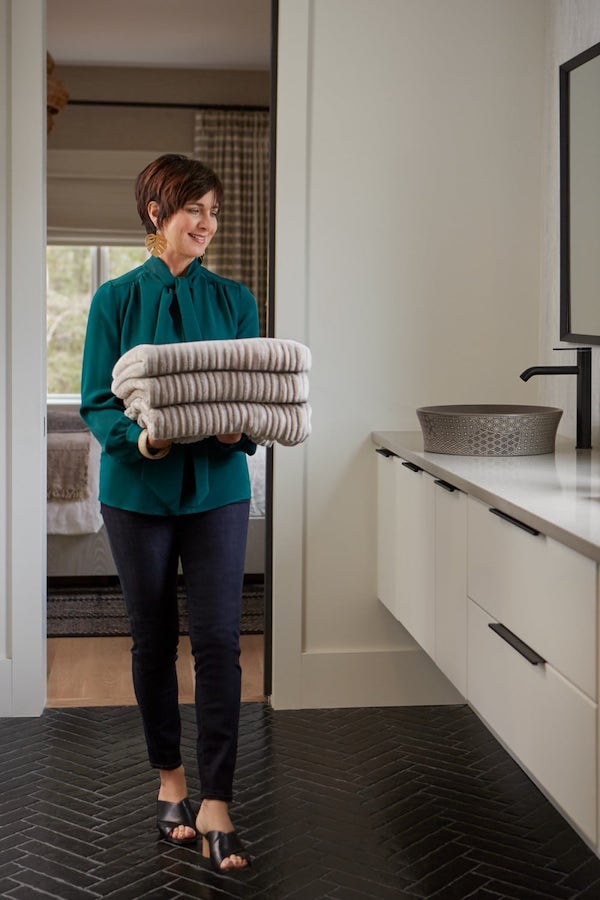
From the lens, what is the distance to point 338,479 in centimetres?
336

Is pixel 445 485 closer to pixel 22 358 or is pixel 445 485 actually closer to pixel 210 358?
pixel 210 358

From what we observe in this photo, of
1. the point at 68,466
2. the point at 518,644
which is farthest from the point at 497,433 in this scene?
the point at 68,466

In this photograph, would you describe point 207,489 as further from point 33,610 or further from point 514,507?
point 33,610

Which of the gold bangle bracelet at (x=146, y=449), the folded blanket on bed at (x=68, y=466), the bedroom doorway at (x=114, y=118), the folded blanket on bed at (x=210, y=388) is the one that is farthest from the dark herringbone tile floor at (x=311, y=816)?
the bedroom doorway at (x=114, y=118)

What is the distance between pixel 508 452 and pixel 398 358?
30.1 inches

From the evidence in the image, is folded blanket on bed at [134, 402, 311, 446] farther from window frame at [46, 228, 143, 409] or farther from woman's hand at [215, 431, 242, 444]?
window frame at [46, 228, 143, 409]

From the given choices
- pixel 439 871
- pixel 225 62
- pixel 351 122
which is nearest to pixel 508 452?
pixel 439 871

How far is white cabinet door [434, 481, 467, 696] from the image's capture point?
8.09 ft

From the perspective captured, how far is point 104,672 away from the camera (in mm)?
3738

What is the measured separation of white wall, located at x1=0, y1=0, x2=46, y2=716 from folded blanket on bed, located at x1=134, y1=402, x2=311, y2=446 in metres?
1.16

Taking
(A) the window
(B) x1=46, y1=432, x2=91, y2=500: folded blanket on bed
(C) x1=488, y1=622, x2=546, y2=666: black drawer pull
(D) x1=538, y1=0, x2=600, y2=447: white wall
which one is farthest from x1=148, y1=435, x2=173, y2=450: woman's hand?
(A) the window

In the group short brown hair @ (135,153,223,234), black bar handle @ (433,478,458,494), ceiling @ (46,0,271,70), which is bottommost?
black bar handle @ (433,478,458,494)

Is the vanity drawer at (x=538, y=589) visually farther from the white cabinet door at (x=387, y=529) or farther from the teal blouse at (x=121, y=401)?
the white cabinet door at (x=387, y=529)

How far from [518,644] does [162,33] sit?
5.49 metres
